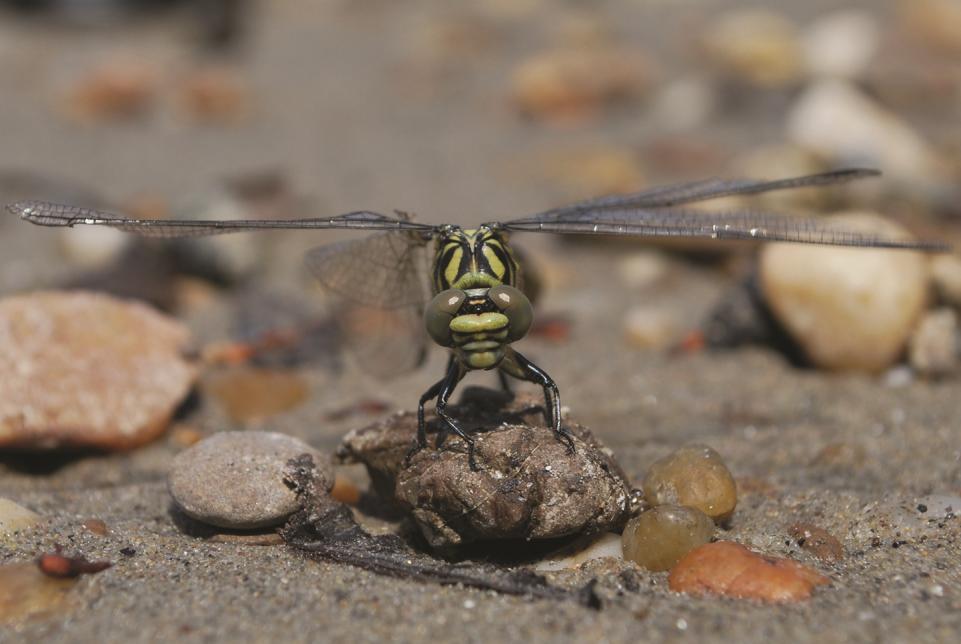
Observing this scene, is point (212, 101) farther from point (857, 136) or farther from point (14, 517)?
point (14, 517)

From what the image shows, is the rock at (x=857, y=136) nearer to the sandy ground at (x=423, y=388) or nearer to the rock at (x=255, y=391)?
the sandy ground at (x=423, y=388)

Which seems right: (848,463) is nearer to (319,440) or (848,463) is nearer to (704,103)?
(319,440)

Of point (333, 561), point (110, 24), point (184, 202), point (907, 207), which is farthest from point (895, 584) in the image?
point (110, 24)

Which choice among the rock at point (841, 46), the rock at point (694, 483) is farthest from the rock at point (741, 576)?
the rock at point (841, 46)

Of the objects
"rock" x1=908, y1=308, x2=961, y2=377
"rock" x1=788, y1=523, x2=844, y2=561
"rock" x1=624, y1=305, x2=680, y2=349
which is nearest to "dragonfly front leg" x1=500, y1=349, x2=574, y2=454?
"rock" x1=788, y1=523, x2=844, y2=561

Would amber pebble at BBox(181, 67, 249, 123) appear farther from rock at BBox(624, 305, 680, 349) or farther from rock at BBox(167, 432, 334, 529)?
rock at BBox(167, 432, 334, 529)

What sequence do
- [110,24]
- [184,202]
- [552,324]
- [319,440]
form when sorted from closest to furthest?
[319,440]
[552,324]
[184,202]
[110,24]
